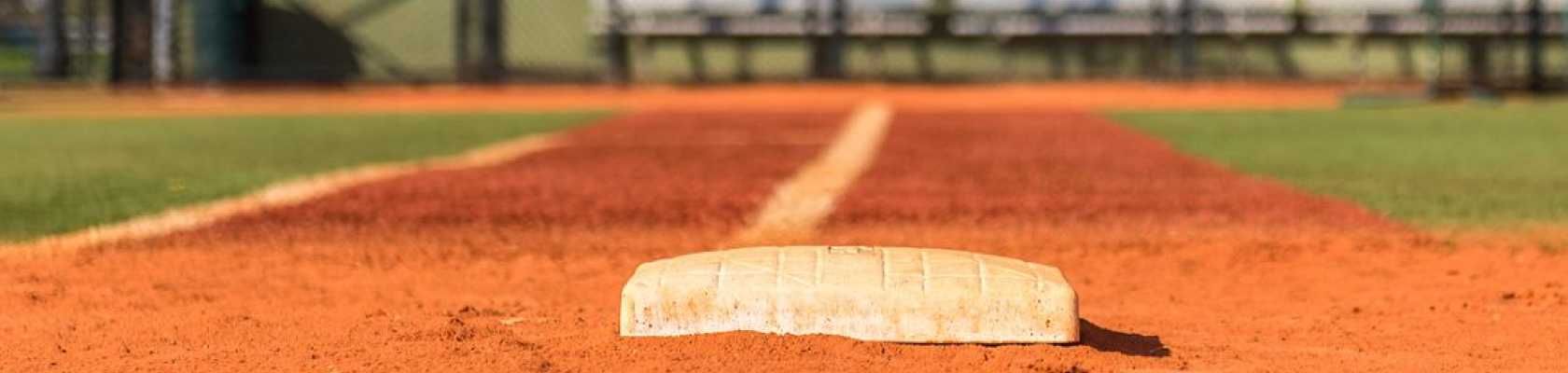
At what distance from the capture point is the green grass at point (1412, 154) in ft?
25.5

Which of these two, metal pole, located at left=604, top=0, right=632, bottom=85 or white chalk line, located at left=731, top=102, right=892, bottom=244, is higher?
white chalk line, located at left=731, top=102, right=892, bottom=244

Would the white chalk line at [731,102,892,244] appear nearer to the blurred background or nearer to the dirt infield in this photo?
the dirt infield

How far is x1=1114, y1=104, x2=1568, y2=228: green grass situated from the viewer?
7785mm

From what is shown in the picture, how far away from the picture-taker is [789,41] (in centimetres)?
2897

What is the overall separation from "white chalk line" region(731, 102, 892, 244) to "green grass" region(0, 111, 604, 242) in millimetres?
2249

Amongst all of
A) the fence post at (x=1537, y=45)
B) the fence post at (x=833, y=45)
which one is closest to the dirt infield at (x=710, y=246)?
the fence post at (x=1537, y=45)

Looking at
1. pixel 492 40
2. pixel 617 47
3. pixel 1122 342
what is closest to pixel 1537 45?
pixel 617 47

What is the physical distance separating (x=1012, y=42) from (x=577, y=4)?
6.04 meters

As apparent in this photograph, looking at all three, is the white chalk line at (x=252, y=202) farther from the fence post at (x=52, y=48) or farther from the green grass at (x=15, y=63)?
the green grass at (x=15, y=63)

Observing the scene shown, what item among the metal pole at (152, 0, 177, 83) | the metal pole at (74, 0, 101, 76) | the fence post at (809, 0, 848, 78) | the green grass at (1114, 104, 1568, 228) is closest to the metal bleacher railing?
the fence post at (809, 0, 848, 78)

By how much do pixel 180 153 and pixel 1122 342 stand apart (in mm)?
9228

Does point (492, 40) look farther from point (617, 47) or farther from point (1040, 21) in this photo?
point (1040, 21)

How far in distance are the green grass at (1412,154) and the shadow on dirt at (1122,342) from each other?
10.1 ft

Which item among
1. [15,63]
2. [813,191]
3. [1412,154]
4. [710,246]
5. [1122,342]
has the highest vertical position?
[1122,342]
